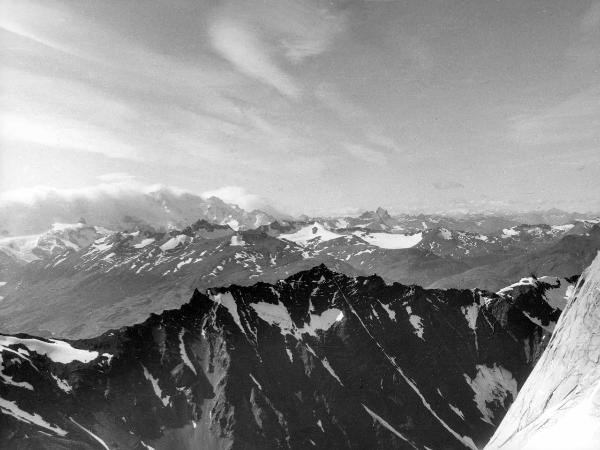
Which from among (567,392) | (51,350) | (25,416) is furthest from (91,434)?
(567,392)

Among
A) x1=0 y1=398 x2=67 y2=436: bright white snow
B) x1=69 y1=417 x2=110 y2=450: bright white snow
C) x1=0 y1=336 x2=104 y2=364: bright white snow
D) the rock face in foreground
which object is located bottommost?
x1=69 y1=417 x2=110 y2=450: bright white snow

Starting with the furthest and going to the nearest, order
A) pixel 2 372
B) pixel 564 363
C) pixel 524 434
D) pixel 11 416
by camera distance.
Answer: pixel 2 372
pixel 11 416
pixel 564 363
pixel 524 434

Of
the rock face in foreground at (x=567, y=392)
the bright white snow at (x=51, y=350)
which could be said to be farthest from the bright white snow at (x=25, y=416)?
the rock face in foreground at (x=567, y=392)

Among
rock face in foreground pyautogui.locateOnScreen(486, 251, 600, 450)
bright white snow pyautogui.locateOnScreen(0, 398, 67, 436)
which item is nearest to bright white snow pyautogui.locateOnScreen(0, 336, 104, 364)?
bright white snow pyautogui.locateOnScreen(0, 398, 67, 436)

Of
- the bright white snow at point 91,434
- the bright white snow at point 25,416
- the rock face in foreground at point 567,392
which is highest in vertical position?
the rock face in foreground at point 567,392

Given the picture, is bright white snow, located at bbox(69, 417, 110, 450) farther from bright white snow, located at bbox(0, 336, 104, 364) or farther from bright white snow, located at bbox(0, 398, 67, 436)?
bright white snow, located at bbox(0, 336, 104, 364)

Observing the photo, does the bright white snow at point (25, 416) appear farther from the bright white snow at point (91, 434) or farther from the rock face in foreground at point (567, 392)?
the rock face in foreground at point (567, 392)

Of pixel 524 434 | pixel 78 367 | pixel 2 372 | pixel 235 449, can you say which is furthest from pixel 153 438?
pixel 524 434

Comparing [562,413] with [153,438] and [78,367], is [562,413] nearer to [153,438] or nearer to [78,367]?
[153,438]
